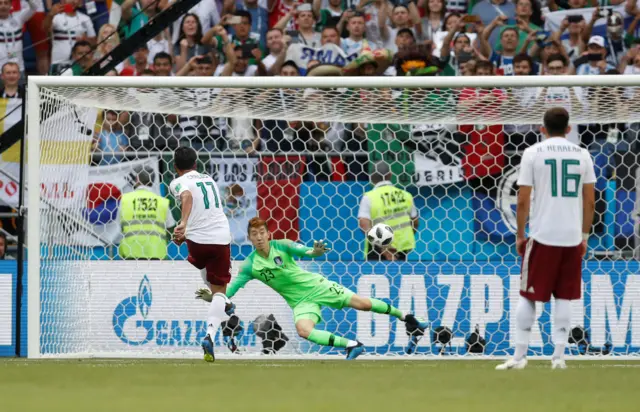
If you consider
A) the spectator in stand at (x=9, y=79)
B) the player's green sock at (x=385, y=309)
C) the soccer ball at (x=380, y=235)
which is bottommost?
the player's green sock at (x=385, y=309)

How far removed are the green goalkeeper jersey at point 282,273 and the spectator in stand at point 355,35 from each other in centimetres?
478

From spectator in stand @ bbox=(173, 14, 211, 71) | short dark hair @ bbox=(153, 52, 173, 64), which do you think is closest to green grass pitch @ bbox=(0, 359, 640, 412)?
short dark hair @ bbox=(153, 52, 173, 64)

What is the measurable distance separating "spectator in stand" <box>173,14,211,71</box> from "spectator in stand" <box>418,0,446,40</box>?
2587mm

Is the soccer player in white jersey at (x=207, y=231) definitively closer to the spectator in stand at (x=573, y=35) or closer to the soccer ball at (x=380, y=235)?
the soccer ball at (x=380, y=235)

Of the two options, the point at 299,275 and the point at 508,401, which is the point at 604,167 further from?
the point at 508,401

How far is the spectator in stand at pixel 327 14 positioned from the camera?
1537cm

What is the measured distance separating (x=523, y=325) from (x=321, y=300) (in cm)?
289

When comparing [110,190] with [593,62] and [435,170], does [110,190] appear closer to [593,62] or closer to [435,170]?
[435,170]

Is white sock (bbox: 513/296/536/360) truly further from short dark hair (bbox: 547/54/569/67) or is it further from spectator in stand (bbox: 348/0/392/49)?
spectator in stand (bbox: 348/0/392/49)

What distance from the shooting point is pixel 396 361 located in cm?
1029

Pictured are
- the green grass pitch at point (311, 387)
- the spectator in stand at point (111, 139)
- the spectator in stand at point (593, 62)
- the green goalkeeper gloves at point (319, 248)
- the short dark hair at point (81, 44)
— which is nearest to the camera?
the green grass pitch at point (311, 387)

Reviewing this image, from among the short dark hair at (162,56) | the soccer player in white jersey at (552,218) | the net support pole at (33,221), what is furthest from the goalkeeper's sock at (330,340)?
the short dark hair at (162,56)

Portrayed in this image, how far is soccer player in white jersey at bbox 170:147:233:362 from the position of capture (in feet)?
32.5

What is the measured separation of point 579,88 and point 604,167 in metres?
1.47
